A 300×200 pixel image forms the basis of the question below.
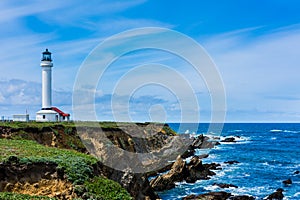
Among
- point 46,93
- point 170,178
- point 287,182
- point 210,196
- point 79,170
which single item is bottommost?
point 79,170

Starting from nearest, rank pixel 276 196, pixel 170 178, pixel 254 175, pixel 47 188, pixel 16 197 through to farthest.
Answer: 1. pixel 16 197
2. pixel 47 188
3. pixel 276 196
4. pixel 170 178
5. pixel 254 175

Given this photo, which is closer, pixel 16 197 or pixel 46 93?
pixel 16 197

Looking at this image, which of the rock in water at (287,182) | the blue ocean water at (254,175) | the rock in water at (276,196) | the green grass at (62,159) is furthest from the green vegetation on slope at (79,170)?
the rock in water at (287,182)

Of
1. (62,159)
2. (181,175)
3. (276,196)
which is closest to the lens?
(62,159)

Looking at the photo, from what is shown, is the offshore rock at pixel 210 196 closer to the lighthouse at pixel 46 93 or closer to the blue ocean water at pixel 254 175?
the blue ocean water at pixel 254 175

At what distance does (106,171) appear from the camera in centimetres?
2009

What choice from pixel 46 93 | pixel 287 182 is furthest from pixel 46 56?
pixel 287 182

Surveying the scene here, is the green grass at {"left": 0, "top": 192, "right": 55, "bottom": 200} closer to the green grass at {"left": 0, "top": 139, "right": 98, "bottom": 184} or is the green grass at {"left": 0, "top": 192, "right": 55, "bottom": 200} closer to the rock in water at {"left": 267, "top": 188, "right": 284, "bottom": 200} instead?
the green grass at {"left": 0, "top": 139, "right": 98, "bottom": 184}

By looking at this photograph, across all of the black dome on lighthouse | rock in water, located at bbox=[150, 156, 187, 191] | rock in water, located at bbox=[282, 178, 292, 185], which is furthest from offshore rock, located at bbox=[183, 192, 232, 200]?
the black dome on lighthouse

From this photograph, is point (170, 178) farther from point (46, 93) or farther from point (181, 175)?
point (46, 93)

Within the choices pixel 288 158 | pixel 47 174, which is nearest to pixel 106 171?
pixel 47 174

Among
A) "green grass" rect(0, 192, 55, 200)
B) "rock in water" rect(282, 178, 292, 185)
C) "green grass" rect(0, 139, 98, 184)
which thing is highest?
"rock in water" rect(282, 178, 292, 185)

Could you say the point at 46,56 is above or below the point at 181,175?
above

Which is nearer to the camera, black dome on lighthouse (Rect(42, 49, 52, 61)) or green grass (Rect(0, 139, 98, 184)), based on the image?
green grass (Rect(0, 139, 98, 184))
